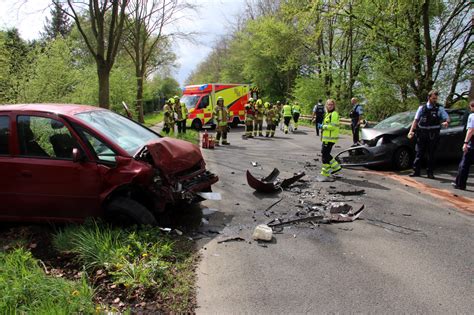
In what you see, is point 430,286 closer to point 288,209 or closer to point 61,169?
point 288,209

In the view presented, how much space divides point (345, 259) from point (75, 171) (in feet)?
10.9

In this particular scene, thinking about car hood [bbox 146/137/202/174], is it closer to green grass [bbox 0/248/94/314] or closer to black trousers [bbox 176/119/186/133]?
green grass [bbox 0/248/94/314]

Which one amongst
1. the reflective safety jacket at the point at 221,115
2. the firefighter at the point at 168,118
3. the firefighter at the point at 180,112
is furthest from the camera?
the firefighter at the point at 180,112

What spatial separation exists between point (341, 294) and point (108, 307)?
2012 millimetres

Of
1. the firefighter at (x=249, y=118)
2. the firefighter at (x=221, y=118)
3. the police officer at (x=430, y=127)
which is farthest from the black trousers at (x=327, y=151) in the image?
the firefighter at (x=249, y=118)

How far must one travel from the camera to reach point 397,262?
3.95 metres

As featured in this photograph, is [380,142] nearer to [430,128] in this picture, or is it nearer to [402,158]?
[402,158]

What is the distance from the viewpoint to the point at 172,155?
4.82 meters

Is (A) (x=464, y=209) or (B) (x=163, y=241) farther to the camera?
(A) (x=464, y=209)

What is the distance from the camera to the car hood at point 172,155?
15.3 feet

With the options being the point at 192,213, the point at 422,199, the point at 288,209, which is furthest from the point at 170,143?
the point at 422,199

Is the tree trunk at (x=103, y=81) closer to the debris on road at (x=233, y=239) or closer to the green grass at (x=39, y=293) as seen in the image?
the debris on road at (x=233, y=239)

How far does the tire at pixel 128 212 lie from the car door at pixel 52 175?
0.70ft

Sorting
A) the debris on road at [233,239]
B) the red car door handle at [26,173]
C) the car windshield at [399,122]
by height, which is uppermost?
the car windshield at [399,122]
